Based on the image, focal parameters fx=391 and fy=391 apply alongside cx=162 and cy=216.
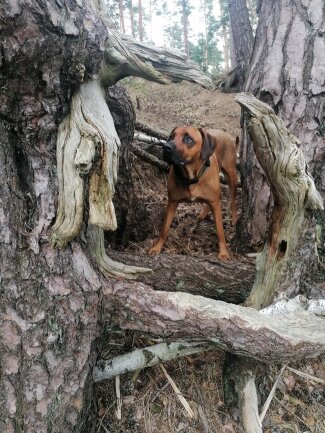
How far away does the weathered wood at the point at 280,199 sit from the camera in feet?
7.15

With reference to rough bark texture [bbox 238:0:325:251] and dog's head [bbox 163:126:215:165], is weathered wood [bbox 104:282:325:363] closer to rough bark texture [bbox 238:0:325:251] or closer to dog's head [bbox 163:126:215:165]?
rough bark texture [bbox 238:0:325:251]

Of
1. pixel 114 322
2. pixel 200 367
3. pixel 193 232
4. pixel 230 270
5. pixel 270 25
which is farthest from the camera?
pixel 193 232

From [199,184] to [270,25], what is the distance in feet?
5.16

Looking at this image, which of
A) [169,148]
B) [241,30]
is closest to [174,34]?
[241,30]

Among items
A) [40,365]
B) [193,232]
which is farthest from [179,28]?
[40,365]

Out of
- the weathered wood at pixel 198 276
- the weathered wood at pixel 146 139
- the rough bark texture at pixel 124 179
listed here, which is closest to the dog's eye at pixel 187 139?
the rough bark texture at pixel 124 179

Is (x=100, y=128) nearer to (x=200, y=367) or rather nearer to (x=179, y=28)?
(x=200, y=367)

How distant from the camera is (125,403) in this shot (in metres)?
2.53

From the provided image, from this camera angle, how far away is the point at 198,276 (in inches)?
Result: 113

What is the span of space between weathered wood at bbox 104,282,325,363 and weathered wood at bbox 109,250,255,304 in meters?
0.56

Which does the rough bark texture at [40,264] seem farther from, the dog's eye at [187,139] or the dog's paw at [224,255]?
the dog's paw at [224,255]

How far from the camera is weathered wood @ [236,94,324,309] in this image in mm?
2180

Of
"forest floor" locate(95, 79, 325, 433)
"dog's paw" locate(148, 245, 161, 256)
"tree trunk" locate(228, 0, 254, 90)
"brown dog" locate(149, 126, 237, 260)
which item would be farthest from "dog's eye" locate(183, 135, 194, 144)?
"tree trunk" locate(228, 0, 254, 90)

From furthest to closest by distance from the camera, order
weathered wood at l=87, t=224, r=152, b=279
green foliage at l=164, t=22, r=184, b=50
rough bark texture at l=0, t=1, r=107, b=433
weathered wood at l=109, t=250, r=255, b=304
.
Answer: green foliage at l=164, t=22, r=184, b=50
weathered wood at l=109, t=250, r=255, b=304
weathered wood at l=87, t=224, r=152, b=279
rough bark texture at l=0, t=1, r=107, b=433
